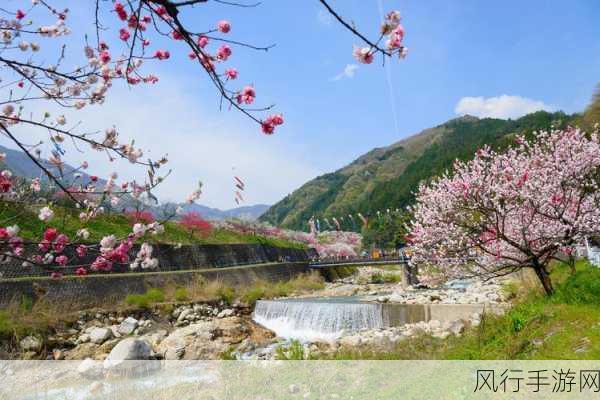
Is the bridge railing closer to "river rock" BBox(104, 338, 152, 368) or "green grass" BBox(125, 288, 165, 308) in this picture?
"green grass" BBox(125, 288, 165, 308)

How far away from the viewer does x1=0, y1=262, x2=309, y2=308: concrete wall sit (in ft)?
52.1

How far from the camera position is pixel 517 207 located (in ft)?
29.4

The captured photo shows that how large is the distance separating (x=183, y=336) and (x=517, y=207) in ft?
36.0

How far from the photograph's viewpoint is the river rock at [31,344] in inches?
499

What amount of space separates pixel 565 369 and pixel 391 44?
4713mm

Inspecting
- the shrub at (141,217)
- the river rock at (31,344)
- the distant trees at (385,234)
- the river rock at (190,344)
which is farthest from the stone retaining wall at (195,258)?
the distant trees at (385,234)

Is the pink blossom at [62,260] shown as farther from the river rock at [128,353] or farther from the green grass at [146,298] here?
the green grass at [146,298]

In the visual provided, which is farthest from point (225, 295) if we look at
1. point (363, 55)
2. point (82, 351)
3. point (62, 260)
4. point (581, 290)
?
point (363, 55)

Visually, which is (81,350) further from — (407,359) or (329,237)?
(329,237)

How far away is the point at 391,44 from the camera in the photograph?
283cm

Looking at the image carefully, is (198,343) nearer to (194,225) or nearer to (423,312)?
(423,312)

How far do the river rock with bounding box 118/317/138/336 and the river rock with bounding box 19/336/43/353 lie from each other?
9.53 feet

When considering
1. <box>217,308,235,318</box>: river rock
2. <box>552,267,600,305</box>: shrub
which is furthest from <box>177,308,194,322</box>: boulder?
<box>552,267,600,305</box>: shrub

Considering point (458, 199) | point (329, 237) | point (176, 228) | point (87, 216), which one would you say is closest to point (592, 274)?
point (458, 199)
